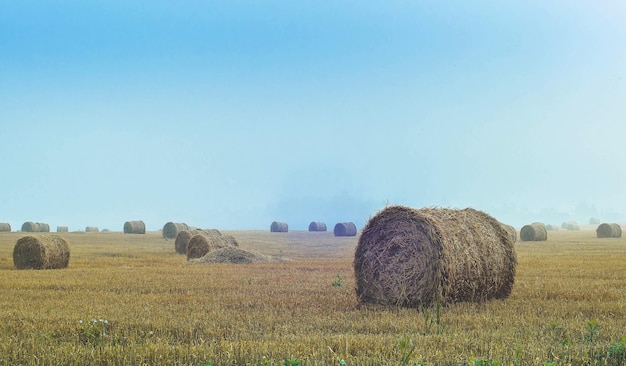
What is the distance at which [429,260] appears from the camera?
39.4 feet

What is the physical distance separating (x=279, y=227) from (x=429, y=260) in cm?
5929

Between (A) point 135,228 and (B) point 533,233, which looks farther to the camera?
(A) point 135,228

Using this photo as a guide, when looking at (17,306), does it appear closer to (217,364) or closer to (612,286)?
(217,364)

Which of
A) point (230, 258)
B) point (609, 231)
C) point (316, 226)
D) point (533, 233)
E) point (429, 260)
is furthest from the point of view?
point (316, 226)

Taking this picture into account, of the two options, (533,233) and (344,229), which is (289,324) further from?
(344,229)

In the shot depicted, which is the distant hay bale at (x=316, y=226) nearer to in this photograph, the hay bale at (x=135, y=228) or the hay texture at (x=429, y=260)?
the hay bale at (x=135, y=228)

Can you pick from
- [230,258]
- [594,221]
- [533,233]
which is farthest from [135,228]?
[594,221]

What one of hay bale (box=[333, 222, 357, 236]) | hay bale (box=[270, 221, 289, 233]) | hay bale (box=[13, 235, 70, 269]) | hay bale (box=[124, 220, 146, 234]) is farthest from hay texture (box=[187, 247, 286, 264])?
hay bale (box=[270, 221, 289, 233])

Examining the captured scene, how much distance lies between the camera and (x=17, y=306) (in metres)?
12.0

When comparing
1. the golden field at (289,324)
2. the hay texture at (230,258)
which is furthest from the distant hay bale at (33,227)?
the golden field at (289,324)

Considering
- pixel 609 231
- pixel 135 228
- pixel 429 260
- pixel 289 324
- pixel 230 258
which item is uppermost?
pixel 135 228

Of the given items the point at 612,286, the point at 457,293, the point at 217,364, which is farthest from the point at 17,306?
the point at 612,286

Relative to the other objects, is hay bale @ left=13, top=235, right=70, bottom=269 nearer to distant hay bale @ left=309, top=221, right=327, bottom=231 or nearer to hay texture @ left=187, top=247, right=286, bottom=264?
hay texture @ left=187, top=247, right=286, bottom=264

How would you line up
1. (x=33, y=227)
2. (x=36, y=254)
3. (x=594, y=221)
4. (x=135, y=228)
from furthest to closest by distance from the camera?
(x=594, y=221), (x=33, y=227), (x=135, y=228), (x=36, y=254)
